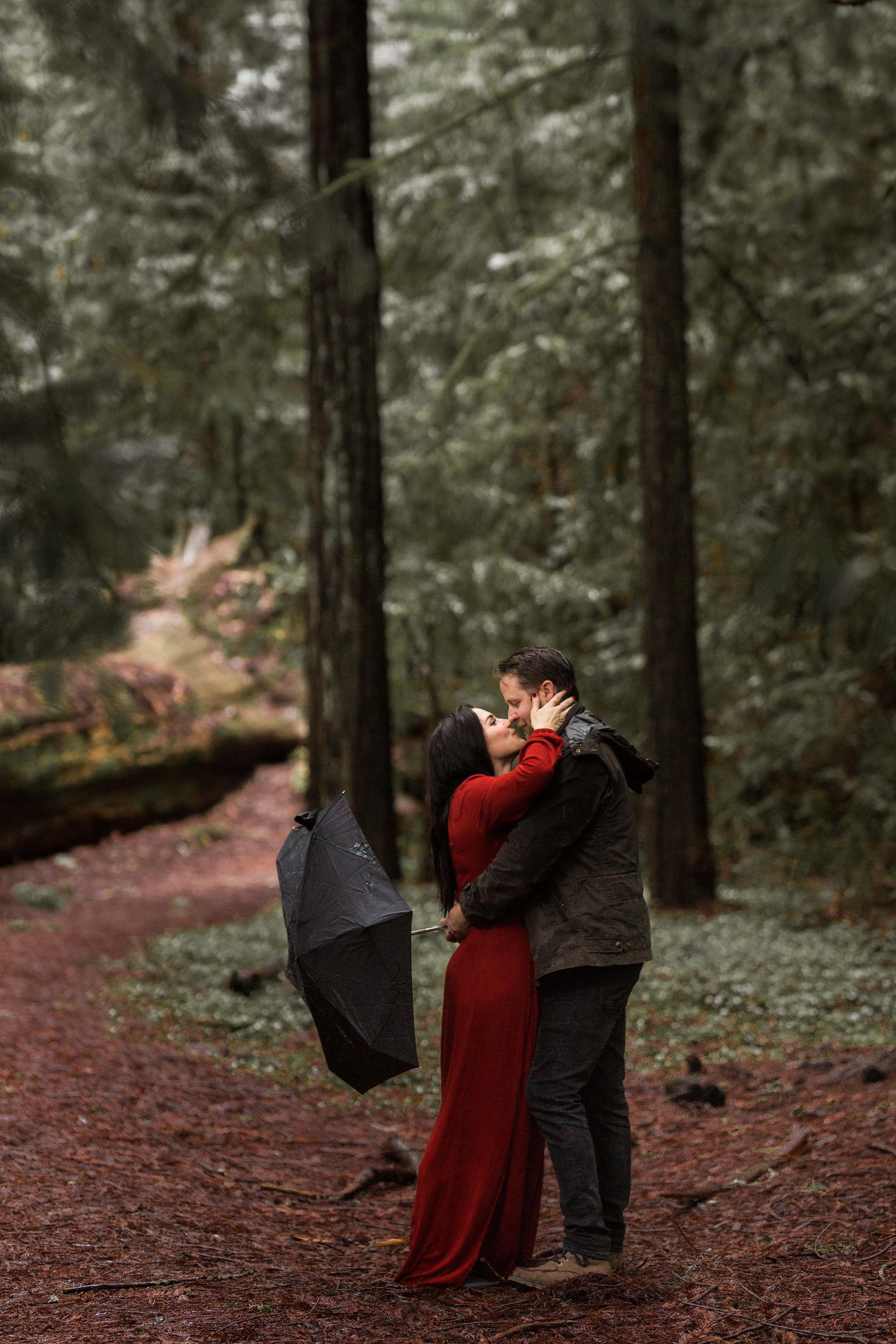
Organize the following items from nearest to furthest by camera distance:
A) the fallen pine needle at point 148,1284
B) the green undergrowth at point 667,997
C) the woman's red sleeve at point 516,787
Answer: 1. the fallen pine needle at point 148,1284
2. the woman's red sleeve at point 516,787
3. the green undergrowth at point 667,997

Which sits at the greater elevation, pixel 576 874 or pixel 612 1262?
pixel 576 874

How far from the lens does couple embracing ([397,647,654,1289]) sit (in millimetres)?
3398

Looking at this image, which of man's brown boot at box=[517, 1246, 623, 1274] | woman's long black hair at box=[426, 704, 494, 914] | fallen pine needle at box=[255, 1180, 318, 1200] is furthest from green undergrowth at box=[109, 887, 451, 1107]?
man's brown boot at box=[517, 1246, 623, 1274]

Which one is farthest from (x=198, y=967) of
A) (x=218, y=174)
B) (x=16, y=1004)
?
(x=218, y=174)

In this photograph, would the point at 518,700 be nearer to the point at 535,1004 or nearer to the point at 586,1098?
the point at 535,1004

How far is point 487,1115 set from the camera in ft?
11.3

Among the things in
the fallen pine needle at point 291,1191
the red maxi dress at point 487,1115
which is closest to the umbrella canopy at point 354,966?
the red maxi dress at point 487,1115

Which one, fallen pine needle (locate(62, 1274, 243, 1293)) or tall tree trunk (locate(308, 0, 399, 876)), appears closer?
fallen pine needle (locate(62, 1274, 243, 1293))

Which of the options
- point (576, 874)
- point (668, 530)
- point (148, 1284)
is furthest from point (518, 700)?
point (668, 530)

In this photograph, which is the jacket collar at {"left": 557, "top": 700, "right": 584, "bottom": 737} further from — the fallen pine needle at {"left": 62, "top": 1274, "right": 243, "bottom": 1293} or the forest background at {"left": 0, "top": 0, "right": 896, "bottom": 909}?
the forest background at {"left": 0, "top": 0, "right": 896, "bottom": 909}

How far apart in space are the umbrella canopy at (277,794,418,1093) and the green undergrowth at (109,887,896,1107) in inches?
89.7

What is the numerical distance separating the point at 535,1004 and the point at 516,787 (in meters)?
0.73

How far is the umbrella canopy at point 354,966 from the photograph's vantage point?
3473 millimetres

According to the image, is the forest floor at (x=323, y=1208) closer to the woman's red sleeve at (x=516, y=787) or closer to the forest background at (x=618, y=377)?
the woman's red sleeve at (x=516, y=787)
